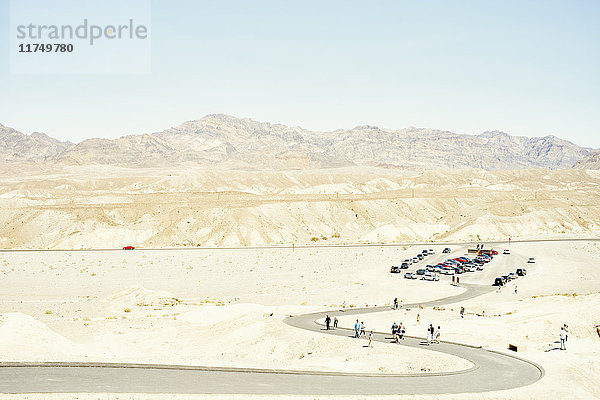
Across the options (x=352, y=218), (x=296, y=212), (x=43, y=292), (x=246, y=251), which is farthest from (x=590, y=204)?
(x=43, y=292)

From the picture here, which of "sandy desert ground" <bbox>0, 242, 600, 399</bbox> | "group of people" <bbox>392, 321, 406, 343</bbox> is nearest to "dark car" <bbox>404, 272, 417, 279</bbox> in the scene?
"sandy desert ground" <bbox>0, 242, 600, 399</bbox>

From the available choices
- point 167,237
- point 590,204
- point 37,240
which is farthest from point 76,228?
point 590,204

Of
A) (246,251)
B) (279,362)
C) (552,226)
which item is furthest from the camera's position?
(552,226)

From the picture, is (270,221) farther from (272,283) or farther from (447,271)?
(447,271)

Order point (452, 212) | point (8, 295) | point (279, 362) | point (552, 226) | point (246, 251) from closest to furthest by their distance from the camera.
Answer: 1. point (279, 362)
2. point (8, 295)
3. point (246, 251)
4. point (552, 226)
5. point (452, 212)

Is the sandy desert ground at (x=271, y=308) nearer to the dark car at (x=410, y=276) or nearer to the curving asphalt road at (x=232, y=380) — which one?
the curving asphalt road at (x=232, y=380)

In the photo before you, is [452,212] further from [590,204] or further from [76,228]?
[76,228]

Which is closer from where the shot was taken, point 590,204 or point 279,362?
point 279,362
